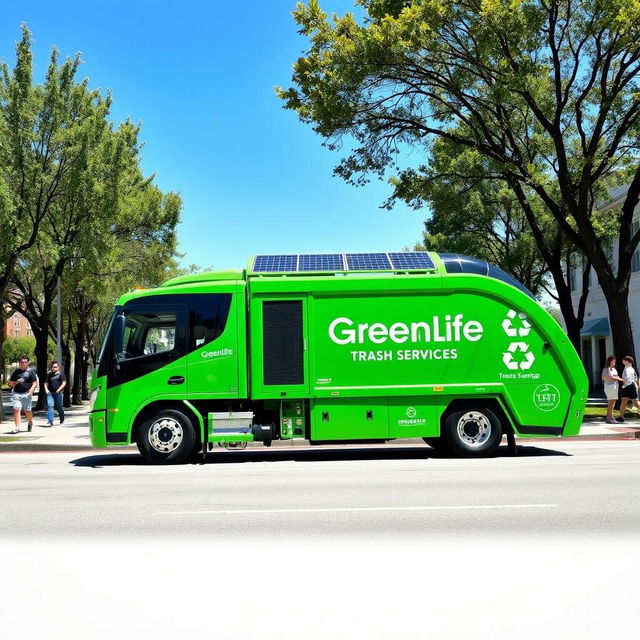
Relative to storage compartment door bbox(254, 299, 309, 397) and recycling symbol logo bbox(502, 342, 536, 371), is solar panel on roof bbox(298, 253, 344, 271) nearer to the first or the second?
storage compartment door bbox(254, 299, 309, 397)

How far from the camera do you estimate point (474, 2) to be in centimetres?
1844

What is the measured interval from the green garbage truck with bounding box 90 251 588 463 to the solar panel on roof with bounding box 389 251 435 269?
129mm

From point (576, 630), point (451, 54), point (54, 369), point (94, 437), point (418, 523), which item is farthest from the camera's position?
point (54, 369)

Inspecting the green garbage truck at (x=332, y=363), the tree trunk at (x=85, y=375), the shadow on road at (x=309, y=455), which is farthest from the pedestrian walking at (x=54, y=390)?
the tree trunk at (x=85, y=375)

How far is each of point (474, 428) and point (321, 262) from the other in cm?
386

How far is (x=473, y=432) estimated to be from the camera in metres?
13.0

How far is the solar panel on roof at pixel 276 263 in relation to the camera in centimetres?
1312

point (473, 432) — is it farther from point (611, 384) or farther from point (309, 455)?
point (611, 384)

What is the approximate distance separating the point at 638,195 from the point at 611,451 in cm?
1215

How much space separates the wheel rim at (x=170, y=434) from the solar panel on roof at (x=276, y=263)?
2953mm

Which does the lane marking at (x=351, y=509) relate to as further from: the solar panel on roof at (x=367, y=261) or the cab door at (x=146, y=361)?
the solar panel on roof at (x=367, y=261)

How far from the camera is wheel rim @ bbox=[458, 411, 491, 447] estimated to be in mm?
12961

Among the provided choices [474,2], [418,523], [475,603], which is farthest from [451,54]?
[475,603]

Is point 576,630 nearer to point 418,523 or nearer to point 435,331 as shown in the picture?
point 418,523
